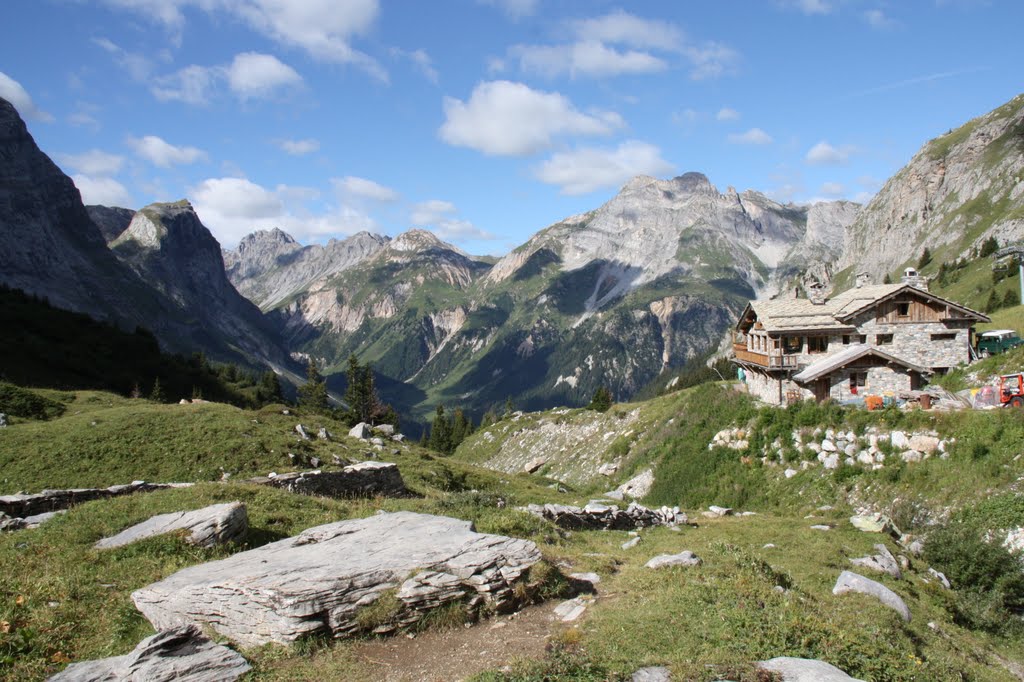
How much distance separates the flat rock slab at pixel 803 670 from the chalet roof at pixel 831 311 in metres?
Result: 33.8

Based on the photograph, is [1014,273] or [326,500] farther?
[1014,273]

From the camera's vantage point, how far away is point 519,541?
14.7m

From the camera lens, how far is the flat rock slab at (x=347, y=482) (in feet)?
81.4

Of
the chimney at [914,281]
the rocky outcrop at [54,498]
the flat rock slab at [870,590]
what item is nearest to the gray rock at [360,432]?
the rocky outcrop at [54,498]

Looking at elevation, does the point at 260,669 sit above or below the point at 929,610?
above

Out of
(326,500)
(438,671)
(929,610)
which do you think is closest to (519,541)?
(438,671)

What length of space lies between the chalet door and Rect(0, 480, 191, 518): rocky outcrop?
36.8 m

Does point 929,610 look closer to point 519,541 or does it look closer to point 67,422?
point 519,541

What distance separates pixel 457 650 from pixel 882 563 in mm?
15880

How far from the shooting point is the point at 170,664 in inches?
399

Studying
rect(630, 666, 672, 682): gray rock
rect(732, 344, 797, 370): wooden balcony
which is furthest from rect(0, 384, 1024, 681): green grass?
rect(732, 344, 797, 370): wooden balcony

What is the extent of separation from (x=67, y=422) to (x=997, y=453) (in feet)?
153

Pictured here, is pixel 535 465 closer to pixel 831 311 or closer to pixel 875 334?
pixel 831 311

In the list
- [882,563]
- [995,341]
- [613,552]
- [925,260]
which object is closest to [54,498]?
[613,552]
